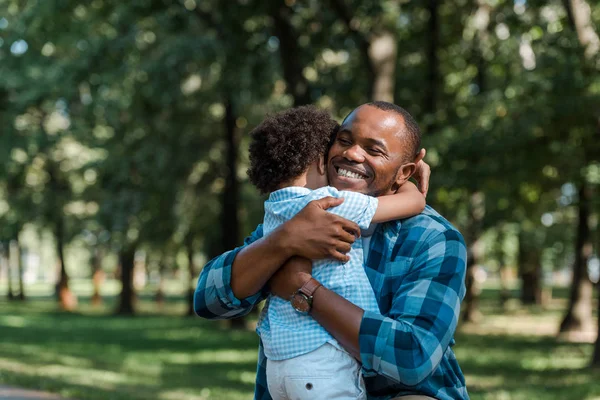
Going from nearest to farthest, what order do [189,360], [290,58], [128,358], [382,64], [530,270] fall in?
[382,64]
[290,58]
[189,360]
[128,358]
[530,270]

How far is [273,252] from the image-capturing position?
2.58 m

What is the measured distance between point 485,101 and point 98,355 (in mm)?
9533

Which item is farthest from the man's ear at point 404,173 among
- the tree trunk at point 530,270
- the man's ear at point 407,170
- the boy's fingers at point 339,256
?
the tree trunk at point 530,270

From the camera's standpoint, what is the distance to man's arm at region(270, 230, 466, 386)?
234cm

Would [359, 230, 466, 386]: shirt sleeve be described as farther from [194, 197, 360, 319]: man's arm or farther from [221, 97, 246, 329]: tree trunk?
[221, 97, 246, 329]: tree trunk

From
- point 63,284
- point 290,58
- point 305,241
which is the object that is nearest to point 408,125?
point 305,241

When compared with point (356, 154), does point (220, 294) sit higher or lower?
lower

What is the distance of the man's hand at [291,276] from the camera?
8.41 ft

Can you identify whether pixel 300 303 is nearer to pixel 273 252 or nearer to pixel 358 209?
pixel 273 252

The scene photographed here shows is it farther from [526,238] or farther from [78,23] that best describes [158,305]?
[78,23]

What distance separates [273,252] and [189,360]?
15.6 meters

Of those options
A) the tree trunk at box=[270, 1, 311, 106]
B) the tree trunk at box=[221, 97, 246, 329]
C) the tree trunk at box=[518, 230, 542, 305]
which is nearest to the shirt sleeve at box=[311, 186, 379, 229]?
the tree trunk at box=[270, 1, 311, 106]

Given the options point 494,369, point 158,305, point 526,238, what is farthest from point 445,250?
point 158,305

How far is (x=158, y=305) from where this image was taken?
150 ft
